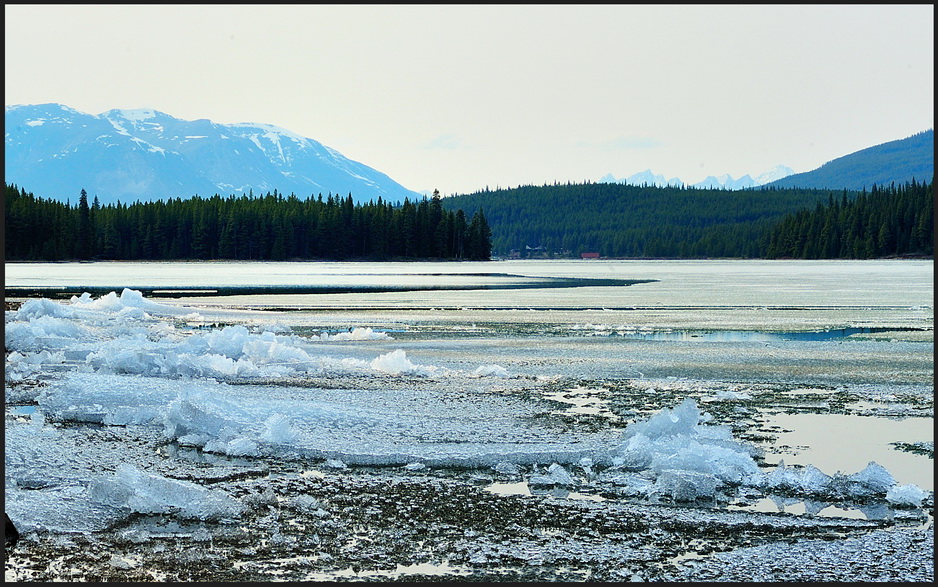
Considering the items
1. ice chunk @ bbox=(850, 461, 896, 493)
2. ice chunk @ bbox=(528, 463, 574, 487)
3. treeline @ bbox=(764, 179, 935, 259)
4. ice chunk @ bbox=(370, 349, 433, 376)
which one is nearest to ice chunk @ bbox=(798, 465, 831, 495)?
ice chunk @ bbox=(850, 461, 896, 493)

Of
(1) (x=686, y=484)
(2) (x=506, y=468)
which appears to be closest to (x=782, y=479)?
(1) (x=686, y=484)

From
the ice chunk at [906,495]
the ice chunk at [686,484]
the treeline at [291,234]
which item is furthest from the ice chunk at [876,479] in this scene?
the treeline at [291,234]

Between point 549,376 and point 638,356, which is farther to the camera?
point 638,356

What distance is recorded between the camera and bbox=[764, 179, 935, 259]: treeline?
14488 cm

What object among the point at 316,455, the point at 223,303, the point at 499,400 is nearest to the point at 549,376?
the point at 499,400

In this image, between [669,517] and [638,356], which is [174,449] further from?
[638,356]

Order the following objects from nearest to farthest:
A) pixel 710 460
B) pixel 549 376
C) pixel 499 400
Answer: pixel 710 460, pixel 499 400, pixel 549 376

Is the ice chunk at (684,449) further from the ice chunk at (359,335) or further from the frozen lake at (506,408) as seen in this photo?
the ice chunk at (359,335)

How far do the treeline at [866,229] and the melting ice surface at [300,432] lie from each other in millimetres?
139806

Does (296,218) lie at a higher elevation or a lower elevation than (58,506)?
higher

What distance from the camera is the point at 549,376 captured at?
16.8 meters

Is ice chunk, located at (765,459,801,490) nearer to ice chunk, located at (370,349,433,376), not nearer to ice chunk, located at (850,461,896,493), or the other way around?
ice chunk, located at (850,461,896,493)

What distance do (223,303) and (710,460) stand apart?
105 feet

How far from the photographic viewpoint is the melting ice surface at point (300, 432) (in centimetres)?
870
